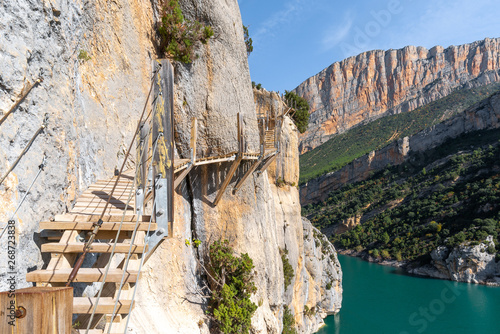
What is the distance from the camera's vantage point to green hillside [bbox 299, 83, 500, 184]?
8595 centimetres

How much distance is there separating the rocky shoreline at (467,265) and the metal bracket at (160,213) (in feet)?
143

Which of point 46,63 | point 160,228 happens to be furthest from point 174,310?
point 46,63

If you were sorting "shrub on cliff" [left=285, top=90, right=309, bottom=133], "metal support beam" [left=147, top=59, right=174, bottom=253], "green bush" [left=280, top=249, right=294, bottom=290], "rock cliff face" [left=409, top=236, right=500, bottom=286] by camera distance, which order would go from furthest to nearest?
"rock cliff face" [left=409, top=236, right=500, bottom=286], "shrub on cliff" [left=285, top=90, right=309, bottom=133], "green bush" [left=280, top=249, right=294, bottom=290], "metal support beam" [left=147, top=59, right=174, bottom=253]

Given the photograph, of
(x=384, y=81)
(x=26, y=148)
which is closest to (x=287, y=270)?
(x=26, y=148)

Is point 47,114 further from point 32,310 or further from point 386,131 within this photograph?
point 386,131

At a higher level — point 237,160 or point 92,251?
point 237,160

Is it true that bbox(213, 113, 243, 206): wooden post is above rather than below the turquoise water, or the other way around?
above

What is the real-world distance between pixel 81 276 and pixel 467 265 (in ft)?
149

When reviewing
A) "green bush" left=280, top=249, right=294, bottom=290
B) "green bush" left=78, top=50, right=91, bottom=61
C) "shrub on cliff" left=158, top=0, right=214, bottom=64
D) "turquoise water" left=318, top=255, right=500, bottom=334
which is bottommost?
"turquoise water" left=318, top=255, right=500, bottom=334

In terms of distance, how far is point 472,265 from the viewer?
124 ft

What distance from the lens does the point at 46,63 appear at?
10.5 feet

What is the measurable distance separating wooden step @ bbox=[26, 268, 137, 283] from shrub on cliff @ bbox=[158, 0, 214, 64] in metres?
7.22

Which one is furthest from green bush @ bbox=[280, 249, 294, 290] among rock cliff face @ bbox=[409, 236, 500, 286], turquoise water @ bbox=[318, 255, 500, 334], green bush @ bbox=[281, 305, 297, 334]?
rock cliff face @ bbox=[409, 236, 500, 286]

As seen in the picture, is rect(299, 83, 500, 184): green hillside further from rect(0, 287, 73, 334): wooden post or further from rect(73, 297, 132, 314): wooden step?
rect(0, 287, 73, 334): wooden post
